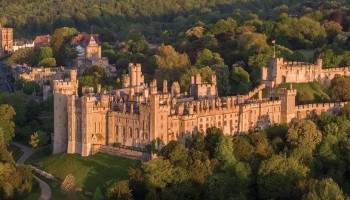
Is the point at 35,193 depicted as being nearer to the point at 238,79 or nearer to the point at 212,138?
the point at 212,138

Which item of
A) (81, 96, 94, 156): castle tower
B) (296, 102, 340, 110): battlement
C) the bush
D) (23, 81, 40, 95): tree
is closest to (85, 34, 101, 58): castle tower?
(23, 81, 40, 95): tree

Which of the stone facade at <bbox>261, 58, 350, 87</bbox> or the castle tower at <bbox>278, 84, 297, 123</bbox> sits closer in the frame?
the castle tower at <bbox>278, 84, 297, 123</bbox>

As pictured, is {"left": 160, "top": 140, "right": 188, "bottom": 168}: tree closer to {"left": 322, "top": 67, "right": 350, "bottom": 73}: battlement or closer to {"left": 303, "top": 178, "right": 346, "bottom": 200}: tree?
{"left": 303, "top": 178, "right": 346, "bottom": 200}: tree

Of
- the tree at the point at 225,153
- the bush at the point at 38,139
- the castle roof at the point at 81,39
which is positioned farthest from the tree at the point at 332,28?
the tree at the point at 225,153

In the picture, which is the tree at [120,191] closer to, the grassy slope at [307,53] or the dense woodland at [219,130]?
the dense woodland at [219,130]

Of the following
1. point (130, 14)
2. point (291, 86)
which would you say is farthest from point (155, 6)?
point (291, 86)
